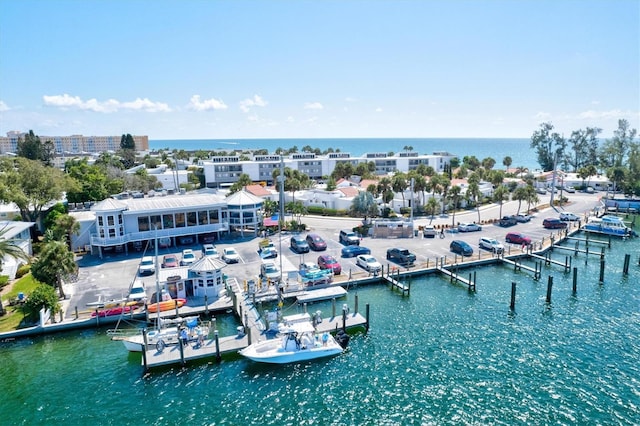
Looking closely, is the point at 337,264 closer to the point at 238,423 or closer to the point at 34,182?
the point at 238,423

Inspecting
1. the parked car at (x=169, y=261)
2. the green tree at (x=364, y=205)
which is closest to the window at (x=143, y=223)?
the parked car at (x=169, y=261)

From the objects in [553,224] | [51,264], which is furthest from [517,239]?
[51,264]

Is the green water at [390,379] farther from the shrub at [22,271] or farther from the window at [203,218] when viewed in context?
the window at [203,218]

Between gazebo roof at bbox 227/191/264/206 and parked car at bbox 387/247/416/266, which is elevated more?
gazebo roof at bbox 227/191/264/206

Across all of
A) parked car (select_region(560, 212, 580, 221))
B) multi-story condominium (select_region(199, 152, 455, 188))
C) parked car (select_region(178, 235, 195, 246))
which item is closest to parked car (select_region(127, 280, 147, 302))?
parked car (select_region(178, 235, 195, 246))

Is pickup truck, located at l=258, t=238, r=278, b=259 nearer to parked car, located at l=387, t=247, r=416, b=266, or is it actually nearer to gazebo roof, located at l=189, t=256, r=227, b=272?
gazebo roof, located at l=189, t=256, r=227, b=272

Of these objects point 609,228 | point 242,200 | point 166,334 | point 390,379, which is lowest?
point 390,379

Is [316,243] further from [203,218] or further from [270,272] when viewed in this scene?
[203,218]
